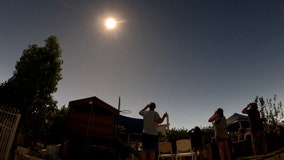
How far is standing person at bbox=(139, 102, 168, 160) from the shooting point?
569 cm

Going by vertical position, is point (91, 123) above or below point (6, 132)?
above

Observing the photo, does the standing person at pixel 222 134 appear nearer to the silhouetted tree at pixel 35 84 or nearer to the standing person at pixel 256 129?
the standing person at pixel 256 129

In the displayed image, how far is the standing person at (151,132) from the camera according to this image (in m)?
5.69

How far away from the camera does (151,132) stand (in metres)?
5.83

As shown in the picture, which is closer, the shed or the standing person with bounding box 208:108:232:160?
the standing person with bounding box 208:108:232:160

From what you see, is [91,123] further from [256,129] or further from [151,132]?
[256,129]

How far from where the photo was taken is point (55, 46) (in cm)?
2155

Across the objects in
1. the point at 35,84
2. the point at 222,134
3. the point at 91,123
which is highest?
the point at 35,84

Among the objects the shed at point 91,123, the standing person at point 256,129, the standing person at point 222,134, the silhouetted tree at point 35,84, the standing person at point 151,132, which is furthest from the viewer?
the silhouetted tree at point 35,84

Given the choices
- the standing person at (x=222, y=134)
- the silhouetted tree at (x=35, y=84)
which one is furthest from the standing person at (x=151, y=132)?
the silhouetted tree at (x=35, y=84)

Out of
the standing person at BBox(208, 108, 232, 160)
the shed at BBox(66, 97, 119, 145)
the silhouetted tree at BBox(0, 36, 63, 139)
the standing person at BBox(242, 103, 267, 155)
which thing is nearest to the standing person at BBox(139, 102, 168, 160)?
the standing person at BBox(208, 108, 232, 160)

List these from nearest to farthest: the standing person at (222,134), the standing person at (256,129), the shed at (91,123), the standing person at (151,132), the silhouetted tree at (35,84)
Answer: the standing person at (151,132)
the standing person at (222,134)
the standing person at (256,129)
the shed at (91,123)
the silhouetted tree at (35,84)

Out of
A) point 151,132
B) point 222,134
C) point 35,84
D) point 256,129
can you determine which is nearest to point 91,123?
point 35,84

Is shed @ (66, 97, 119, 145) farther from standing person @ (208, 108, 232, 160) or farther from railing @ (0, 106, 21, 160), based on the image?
standing person @ (208, 108, 232, 160)
